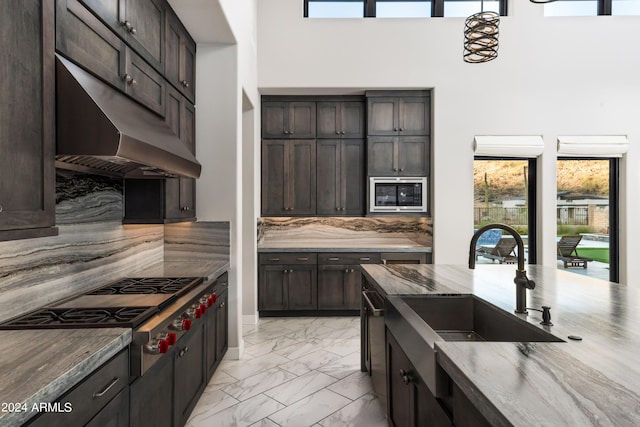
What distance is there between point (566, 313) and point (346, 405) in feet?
5.29

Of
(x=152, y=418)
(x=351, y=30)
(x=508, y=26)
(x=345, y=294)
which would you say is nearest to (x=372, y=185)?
(x=345, y=294)

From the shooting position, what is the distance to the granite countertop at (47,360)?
97 cm

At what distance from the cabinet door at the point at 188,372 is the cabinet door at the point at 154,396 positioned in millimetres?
97

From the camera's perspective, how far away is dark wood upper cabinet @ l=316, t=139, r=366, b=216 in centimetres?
503

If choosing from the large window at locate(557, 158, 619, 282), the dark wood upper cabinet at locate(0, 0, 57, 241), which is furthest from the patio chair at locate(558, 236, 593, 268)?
the dark wood upper cabinet at locate(0, 0, 57, 241)

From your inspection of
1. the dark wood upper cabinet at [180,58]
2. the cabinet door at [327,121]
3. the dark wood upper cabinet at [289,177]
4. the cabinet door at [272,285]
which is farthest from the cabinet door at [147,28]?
the cabinet door at [272,285]

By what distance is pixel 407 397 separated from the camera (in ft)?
5.73

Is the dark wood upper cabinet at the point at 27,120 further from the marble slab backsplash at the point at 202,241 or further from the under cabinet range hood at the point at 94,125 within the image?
the marble slab backsplash at the point at 202,241

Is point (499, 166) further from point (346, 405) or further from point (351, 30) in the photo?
point (346, 405)

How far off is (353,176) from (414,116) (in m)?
1.08

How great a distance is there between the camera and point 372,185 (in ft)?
16.0

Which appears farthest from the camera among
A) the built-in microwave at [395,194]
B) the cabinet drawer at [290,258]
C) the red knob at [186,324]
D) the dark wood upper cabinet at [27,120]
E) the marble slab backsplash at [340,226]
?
the marble slab backsplash at [340,226]

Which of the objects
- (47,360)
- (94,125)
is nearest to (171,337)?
(47,360)

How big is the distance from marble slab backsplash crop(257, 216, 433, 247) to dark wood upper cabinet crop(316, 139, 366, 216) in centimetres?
32
